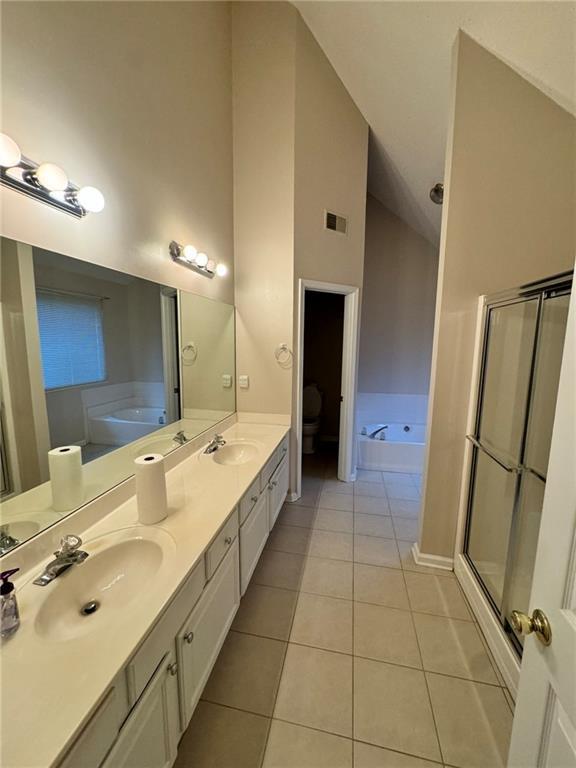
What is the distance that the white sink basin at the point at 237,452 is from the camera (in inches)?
88.9

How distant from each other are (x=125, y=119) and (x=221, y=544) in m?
1.98

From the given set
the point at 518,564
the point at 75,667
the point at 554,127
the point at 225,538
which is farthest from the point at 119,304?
the point at 554,127

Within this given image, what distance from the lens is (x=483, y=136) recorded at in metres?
1.84

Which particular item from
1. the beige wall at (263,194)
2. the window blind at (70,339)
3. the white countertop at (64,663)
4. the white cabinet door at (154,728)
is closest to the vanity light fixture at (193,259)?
the beige wall at (263,194)

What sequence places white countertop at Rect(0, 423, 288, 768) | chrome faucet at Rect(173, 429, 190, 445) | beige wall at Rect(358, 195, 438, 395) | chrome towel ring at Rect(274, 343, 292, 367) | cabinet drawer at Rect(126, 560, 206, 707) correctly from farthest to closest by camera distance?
beige wall at Rect(358, 195, 438, 395), chrome towel ring at Rect(274, 343, 292, 367), chrome faucet at Rect(173, 429, 190, 445), cabinet drawer at Rect(126, 560, 206, 707), white countertop at Rect(0, 423, 288, 768)

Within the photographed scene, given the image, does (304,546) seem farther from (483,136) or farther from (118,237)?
(483,136)

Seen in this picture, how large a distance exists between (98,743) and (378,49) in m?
3.59

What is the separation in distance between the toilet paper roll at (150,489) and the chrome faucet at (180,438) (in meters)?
0.68

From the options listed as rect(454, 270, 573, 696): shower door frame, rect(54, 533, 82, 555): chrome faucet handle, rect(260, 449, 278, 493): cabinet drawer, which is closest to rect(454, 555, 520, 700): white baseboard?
rect(454, 270, 573, 696): shower door frame

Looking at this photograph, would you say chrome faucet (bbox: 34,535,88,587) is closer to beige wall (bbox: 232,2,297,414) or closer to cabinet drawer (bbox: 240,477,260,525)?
cabinet drawer (bbox: 240,477,260,525)

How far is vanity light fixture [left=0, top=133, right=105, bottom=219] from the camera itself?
909 mm

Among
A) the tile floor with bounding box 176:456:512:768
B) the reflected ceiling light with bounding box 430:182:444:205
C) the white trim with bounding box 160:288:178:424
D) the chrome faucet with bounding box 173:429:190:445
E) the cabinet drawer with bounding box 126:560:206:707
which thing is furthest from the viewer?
the reflected ceiling light with bounding box 430:182:444:205

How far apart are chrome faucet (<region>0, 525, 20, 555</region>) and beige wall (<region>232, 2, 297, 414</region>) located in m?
2.01

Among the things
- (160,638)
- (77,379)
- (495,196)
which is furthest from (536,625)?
(495,196)
